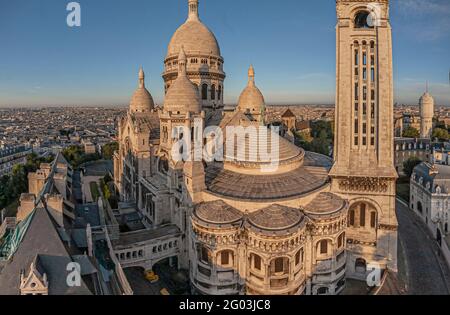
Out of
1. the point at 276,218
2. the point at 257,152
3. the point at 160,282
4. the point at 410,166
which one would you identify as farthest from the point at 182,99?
the point at 410,166

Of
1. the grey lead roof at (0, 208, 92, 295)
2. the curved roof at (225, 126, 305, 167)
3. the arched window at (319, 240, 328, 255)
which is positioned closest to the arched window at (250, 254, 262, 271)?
the arched window at (319, 240, 328, 255)

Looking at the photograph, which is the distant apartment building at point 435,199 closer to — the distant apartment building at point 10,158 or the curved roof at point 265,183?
the curved roof at point 265,183

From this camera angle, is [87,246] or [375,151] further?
[375,151]

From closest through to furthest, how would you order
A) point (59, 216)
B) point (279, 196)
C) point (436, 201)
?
point (59, 216) < point (279, 196) < point (436, 201)

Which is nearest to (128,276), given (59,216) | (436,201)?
(59,216)

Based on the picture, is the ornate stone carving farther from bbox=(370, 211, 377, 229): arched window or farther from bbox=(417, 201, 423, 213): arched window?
bbox=(417, 201, 423, 213): arched window
